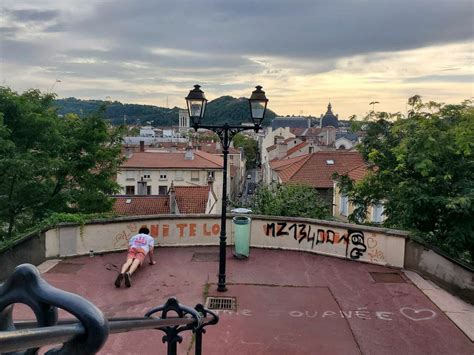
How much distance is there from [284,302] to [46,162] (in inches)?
428

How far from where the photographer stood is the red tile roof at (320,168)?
3172cm

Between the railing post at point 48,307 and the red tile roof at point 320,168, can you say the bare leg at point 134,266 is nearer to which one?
the railing post at point 48,307

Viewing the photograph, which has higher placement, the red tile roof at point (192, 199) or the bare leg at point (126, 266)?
the bare leg at point (126, 266)

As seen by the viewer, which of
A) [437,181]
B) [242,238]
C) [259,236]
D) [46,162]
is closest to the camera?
[437,181]

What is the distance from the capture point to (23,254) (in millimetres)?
9680

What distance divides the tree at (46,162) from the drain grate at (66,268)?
5244mm

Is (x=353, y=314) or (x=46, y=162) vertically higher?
(x=46, y=162)

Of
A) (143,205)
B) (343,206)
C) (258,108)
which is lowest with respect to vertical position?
(143,205)

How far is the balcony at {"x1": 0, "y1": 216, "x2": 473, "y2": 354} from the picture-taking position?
651 cm

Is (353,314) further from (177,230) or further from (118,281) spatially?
(177,230)

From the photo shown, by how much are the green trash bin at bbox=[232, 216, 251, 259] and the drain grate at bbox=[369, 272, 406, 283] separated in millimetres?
3126

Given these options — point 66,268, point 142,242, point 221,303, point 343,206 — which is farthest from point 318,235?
point 343,206

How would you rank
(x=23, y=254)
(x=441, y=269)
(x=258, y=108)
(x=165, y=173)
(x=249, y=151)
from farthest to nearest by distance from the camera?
1. (x=249, y=151)
2. (x=165, y=173)
3. (x=23, y=254)
4. (x=441, y=269)
5. (x=258, y=108)

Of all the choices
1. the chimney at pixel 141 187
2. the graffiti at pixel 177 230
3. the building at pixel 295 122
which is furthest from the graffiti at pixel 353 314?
the building at pixel 295 122
